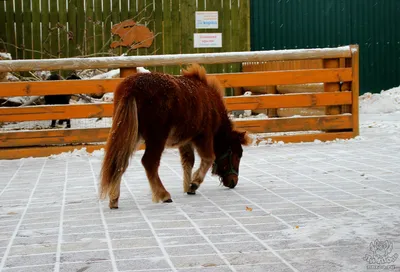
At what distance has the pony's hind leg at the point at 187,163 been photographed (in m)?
6.82

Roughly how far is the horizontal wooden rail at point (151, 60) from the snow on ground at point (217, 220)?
157 cm

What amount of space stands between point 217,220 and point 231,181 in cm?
152

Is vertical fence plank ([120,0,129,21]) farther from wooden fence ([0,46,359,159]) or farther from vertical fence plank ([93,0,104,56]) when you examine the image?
wooden fence ([0,46,359,159])

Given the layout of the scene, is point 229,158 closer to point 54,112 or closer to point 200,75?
point 200,75

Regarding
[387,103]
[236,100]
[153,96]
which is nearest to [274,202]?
[153,96]

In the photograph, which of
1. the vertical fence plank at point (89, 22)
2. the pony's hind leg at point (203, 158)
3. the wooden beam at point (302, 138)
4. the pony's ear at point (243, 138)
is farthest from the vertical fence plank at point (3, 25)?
the pony's hind leg at point (203, 158)

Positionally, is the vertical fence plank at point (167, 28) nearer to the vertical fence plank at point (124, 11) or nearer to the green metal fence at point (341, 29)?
the vertical fence plank at point (124, 11)

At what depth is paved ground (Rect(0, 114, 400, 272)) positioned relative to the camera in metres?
4.17

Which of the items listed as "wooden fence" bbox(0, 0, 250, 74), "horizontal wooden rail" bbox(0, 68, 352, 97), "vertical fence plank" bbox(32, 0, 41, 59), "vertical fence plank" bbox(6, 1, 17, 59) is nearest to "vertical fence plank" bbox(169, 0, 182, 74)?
"wooden fence" bbox(0, 0, 250, 74)

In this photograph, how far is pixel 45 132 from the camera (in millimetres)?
9789

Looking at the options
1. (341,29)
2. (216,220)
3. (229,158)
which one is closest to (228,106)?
(229,158)

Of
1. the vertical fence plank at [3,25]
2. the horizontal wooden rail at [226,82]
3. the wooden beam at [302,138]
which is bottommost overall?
the wooden beam at [302,138]

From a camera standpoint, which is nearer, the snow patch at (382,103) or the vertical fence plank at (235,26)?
the snow patch at (382,103)

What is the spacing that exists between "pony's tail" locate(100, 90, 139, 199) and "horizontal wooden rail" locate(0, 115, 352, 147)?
4029mm
